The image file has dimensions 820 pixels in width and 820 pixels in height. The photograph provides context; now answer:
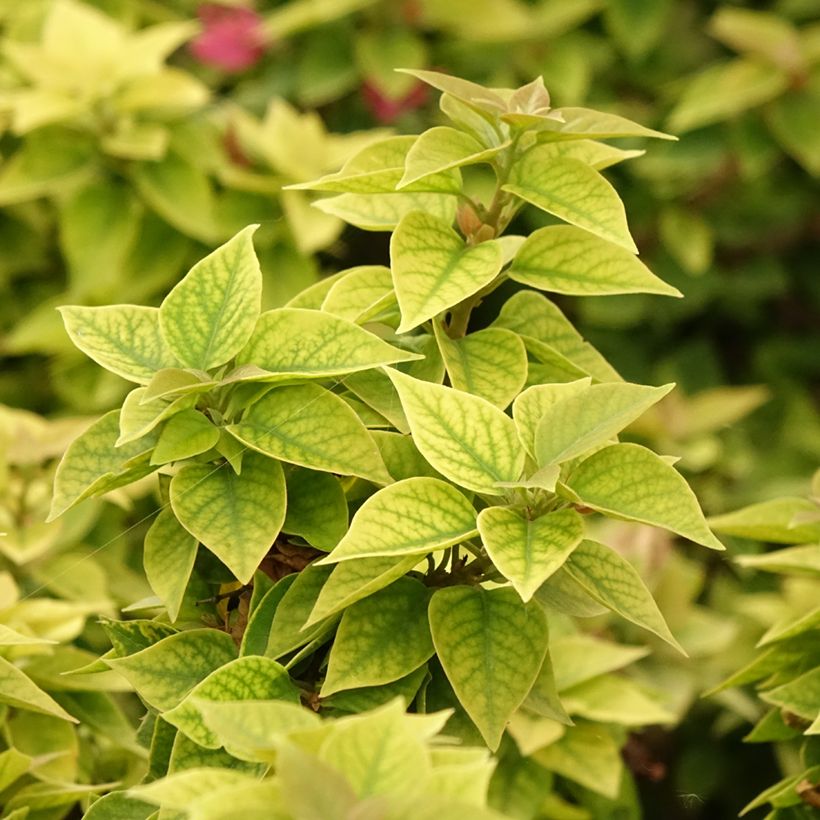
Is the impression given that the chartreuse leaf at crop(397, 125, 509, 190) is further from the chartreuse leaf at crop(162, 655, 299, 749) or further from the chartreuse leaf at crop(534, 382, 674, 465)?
the chartreuse leaf at crop(162, 655, 299, 749)

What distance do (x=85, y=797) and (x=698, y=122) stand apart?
1671mm

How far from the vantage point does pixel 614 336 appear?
2.50 metres

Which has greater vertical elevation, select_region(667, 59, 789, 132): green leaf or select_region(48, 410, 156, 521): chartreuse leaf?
select_region(48, 410, 156, 521): chartreuse leaf

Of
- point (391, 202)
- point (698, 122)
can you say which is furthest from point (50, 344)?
point (391, 202)

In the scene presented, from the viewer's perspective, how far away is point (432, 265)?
0.78 metres

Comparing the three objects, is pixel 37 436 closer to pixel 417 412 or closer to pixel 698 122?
pixel 417 412

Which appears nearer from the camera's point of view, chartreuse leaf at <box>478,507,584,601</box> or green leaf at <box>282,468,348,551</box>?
chartreuse leaf at <box>478,507,584,601</box>

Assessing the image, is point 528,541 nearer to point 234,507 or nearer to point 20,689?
point 234,507

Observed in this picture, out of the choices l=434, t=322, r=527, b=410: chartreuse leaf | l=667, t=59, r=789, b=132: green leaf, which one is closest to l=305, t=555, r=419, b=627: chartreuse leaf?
l=434, t=322, r=527, b=410: chartreuse leaf

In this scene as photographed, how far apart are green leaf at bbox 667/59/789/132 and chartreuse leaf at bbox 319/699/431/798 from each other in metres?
1.82

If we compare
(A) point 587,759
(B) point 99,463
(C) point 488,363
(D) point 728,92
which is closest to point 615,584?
(C) point 488,363

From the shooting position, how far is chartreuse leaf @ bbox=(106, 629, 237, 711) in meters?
0.75

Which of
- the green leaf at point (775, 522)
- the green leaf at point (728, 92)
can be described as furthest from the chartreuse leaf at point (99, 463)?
the green leaf at point (728, 92)

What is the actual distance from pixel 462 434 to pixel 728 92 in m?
1.63
